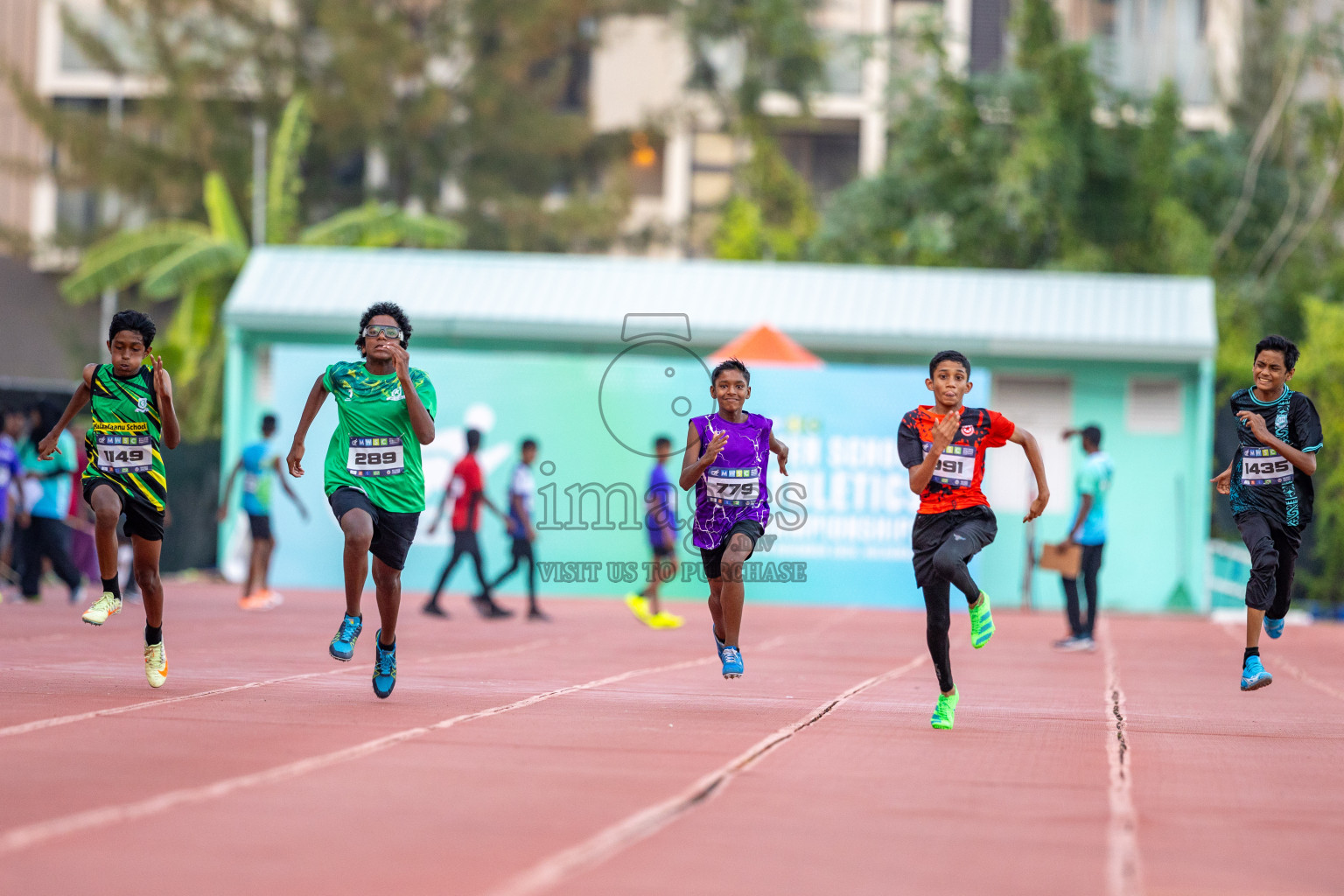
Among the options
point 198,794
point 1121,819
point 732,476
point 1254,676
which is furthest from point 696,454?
point 198,794

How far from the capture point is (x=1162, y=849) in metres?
5.57

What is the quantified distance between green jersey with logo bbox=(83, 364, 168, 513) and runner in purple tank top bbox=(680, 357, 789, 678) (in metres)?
2.88

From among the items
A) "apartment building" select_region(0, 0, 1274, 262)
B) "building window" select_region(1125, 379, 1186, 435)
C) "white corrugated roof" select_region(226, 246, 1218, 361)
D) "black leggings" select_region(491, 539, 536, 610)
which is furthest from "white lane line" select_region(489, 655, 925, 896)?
"apartment building" select_region(0, 0, 1274, 262)

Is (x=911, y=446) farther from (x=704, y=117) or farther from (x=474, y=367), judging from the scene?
(x=704, y=117)

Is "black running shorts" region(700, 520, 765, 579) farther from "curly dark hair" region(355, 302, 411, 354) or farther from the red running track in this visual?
"curly dark hair" region(355, 302, 411, 354)

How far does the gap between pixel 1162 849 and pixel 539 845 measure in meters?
1.99

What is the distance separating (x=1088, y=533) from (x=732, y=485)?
6761 mm

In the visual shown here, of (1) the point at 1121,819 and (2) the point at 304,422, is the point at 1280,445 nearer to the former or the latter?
(1) the point at 1121,819

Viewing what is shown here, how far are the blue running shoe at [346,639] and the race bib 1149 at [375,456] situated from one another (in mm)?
759

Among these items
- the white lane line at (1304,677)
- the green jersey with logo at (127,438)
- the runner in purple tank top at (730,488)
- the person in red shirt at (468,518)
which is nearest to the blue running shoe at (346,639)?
the green jersey with logo at (127,438)

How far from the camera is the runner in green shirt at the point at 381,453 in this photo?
8.85m

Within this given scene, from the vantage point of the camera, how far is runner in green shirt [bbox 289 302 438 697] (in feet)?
29.0

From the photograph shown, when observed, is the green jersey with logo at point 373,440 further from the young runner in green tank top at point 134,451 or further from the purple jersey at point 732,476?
the purple jersey at point 732,476

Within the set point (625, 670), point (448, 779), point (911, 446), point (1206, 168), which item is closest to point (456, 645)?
point (625, 670)
